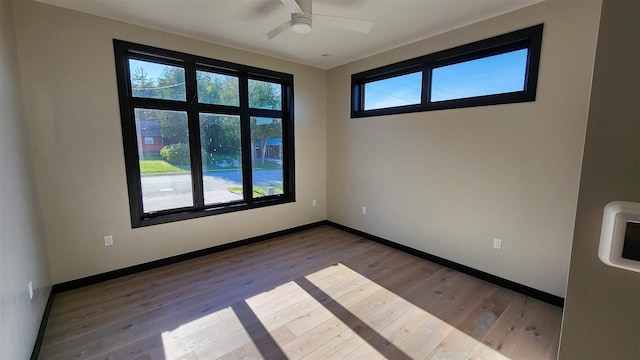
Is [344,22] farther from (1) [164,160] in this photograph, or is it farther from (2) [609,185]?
(1) [164,160]

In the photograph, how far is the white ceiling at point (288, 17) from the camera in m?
2.38

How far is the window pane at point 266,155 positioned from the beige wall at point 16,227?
7.46 feet

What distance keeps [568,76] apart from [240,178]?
12.3ft

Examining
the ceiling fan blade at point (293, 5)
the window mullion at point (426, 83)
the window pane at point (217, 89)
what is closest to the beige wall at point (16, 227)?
the window pane at point (217, 89)

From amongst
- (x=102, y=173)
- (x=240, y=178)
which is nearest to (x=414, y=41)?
(x=240, y=178)

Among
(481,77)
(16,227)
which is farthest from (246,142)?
(481,77)

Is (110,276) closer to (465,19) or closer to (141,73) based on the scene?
(141,73)

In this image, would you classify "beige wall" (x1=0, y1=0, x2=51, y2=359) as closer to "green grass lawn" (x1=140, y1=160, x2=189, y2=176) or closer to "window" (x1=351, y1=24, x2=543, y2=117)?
"green grass lawn" (x1=140, y1=160, x2=189, y2=176)

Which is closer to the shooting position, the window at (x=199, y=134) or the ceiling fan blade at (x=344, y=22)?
the ceiling fan blade at (x=344, y=22)

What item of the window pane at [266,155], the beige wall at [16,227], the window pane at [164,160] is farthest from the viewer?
the window pane at [266,155]

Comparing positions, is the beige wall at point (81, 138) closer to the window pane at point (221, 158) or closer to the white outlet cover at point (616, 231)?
the window pane at point (221, 158)

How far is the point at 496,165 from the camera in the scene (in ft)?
8.78

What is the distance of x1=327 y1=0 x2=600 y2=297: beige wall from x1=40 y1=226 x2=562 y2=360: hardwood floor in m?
0.43

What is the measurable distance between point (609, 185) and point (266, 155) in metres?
3.78
